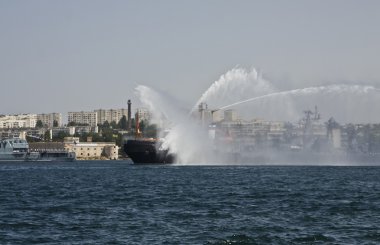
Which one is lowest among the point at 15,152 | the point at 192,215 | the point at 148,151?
the point at 192,215

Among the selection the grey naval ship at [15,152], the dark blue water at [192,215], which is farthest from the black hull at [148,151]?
the grey naval ship at [15,152]

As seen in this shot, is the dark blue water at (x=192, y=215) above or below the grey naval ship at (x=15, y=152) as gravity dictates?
below

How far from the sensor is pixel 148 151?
121 metres

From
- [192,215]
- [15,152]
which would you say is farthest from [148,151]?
[15,152]

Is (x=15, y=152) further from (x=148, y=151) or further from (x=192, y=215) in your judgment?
(x=192, y=215)

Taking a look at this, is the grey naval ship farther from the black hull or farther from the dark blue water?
the dark blue water

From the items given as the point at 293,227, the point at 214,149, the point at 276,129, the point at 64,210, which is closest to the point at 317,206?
the point at 293,227

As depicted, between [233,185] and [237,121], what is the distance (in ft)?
212

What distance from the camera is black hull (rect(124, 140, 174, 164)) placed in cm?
12088

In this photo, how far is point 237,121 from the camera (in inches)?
5236

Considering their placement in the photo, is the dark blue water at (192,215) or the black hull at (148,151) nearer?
the dark blue water at (192,215)

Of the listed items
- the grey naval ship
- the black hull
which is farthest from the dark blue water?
the grey naval ship

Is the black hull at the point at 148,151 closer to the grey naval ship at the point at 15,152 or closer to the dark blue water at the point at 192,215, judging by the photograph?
the dark blue water at the point at 192,215

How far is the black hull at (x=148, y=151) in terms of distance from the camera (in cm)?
12088
